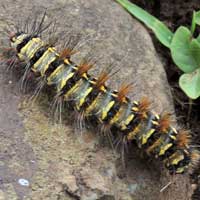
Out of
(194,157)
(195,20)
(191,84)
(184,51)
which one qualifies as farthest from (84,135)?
(195,20)

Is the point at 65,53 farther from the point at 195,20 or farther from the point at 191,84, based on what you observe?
the point at 195,20

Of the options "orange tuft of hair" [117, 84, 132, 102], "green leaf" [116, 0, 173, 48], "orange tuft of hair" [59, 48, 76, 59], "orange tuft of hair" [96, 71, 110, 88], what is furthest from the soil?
"orange tuft of hair" [59, 48, 76, 59]

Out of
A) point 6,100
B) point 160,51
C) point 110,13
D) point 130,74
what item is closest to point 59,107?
point 6,100

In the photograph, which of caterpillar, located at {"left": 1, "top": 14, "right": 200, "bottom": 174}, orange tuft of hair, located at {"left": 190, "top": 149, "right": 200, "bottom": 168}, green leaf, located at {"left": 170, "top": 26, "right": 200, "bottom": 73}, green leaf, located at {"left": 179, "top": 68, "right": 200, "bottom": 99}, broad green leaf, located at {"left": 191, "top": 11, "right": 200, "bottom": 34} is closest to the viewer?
caterpillar, located at {"left": 1, "top": 14, "right": 200, "bottom": 174}

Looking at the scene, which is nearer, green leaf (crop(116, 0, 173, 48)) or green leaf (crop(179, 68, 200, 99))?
green leaf (crop(179, 68, 200, 99))

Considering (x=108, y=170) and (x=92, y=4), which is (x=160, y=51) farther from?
(x=108, y=170)

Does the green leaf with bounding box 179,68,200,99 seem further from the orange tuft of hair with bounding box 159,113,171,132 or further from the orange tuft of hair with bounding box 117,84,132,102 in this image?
the orange tuft of hair with bounding box 117,84,132,102

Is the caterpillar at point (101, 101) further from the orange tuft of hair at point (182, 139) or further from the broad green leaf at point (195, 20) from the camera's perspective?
the broad green leaf at point (195, 20)
